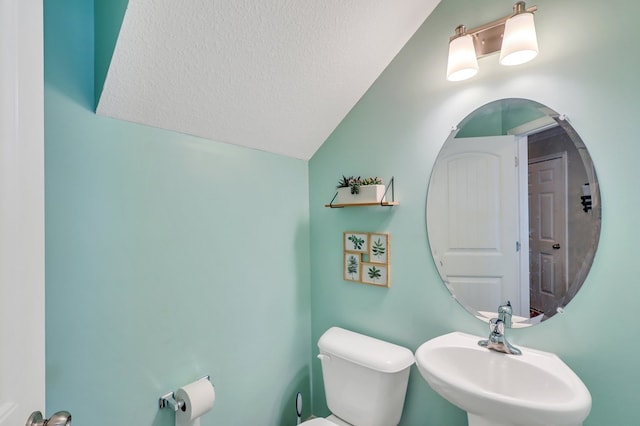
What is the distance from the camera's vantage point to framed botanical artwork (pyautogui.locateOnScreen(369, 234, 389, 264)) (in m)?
1.51

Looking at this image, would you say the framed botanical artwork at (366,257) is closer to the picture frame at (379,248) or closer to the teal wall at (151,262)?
the picture frame at (379,248)

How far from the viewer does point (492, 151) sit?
1.26 metres

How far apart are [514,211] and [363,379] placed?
Result: 40.1 inches

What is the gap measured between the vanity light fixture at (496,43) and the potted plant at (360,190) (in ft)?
1.86

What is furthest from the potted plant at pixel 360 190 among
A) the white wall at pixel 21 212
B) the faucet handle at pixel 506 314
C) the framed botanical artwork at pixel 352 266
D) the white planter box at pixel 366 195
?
the white wall at pixel 21 212

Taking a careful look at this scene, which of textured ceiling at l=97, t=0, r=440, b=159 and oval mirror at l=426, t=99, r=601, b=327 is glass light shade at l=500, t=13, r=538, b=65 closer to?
oval mirror at l=426, t=99, r=601, b=327

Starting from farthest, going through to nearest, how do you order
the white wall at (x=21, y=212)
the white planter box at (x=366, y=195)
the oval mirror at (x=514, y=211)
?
the white planter box at (x=366, y=195)
the oval mirror at (x=514, y=211)
the white wall at (x=21, y=212)

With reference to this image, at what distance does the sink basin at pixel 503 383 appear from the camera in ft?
2.67

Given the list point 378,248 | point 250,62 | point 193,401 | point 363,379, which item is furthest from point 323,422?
point 250,62

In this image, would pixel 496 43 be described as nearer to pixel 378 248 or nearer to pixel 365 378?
pixel 378 248

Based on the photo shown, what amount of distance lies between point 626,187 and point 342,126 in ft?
4.02

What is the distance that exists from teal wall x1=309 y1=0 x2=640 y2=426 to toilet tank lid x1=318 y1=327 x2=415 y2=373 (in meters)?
0.10

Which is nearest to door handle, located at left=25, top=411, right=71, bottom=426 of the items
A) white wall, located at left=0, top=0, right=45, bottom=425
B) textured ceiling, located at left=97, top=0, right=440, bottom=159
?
white wall, located at left=0, top=0, right=45, bottom=425

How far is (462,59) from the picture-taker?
1186 mm
